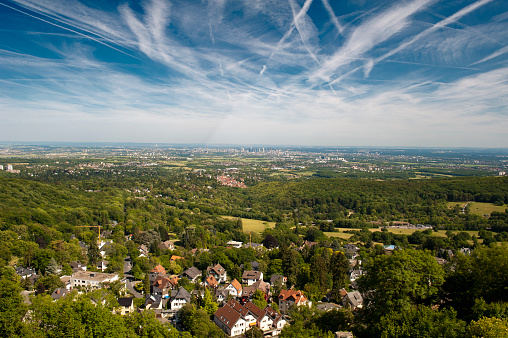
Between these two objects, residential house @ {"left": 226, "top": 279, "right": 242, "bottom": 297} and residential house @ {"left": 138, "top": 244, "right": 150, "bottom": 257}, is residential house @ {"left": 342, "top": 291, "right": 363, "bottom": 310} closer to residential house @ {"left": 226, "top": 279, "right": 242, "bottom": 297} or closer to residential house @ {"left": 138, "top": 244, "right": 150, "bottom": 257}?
residential house @ {"left": 226, "top": 279, "right": 242, "bottom": 297}

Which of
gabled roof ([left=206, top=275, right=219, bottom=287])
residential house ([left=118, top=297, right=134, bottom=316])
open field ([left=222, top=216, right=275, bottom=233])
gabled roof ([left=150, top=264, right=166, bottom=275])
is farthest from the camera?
open field ([left=222, top=216, right=275, bottom=233])

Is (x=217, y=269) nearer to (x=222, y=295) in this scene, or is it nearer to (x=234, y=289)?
(x=234, y=289)

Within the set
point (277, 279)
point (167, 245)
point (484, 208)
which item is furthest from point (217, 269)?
point (484, 208)

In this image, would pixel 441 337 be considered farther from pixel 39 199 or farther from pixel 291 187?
pixel 291 187

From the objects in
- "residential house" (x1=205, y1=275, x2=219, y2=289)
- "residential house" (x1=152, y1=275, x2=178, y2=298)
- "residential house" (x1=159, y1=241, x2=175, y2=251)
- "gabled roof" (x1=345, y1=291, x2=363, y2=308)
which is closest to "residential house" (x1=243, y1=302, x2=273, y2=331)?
"residential house" (x1=205, y1=275, x2=219, y2=289)

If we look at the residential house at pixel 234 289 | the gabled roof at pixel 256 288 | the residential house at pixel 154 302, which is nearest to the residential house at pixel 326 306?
the gabled roof at pixel 256 288
